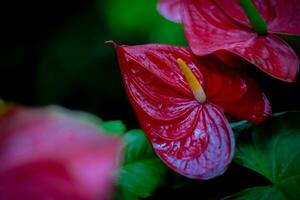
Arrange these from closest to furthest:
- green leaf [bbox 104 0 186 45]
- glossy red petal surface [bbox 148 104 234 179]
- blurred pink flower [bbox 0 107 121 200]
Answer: blurred pink flower [bbox 0 107 121 200] → glossy red petal surface [bbox 148 104 234 179] → green leaf [bbox 104 0 186 45]

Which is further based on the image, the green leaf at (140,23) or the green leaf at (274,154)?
the green leaf at (140,23)

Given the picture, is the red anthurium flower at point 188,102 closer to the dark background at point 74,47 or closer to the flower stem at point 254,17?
the flower stem at point 254,17

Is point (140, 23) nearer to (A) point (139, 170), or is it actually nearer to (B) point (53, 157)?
(A) point (139, 170)

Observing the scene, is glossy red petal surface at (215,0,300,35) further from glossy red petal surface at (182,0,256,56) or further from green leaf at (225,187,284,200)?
green leaf at (225,187,284,200)

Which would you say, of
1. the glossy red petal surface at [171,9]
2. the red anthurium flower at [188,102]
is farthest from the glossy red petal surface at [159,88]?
the glossy red petal surface at [171,9]

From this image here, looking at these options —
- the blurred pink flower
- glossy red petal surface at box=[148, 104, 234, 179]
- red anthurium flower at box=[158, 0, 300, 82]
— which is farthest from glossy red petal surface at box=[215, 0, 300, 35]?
the blurred pink flower

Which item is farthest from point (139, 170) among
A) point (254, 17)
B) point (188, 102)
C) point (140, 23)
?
point (140, 23)

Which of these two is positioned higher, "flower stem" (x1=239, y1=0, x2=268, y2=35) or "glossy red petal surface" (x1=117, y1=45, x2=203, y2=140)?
"flower stem" (x1=239, y1=0, x2=268, y2=35)
